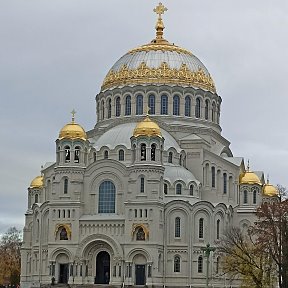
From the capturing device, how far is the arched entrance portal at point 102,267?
59406 mm

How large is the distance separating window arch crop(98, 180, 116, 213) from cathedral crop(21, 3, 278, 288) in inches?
2.7

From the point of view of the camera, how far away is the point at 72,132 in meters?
61.2

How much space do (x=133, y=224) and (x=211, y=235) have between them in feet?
19.6

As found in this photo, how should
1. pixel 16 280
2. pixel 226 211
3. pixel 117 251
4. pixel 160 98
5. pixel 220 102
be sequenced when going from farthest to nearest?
pixel 16 280 < pixel 220 102 < pixel 160 98 < pixel 226 211 < pixel 117 251

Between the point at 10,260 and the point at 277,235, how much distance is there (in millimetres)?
39715

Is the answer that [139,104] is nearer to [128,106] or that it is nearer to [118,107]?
[128,106]

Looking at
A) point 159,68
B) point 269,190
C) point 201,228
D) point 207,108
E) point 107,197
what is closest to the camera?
point 201,228

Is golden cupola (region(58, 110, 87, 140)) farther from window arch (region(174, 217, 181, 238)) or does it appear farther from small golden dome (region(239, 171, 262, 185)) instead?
small golden dome (region(239, 171, 262, 185))

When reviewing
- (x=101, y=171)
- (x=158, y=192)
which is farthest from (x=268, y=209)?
(x=101, y=171)

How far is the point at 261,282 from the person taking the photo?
A: 45.8 metres

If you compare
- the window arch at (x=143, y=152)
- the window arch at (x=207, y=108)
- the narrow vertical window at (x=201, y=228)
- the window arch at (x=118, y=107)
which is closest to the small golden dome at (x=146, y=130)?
the window arch at (x=143, y=152)

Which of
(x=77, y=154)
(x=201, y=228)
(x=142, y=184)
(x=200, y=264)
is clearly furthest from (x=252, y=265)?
(x=77, y=154)

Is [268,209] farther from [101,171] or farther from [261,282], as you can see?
[101,171]

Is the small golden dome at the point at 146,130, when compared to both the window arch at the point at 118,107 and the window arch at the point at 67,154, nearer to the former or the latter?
the window arch at the point at 67,154
